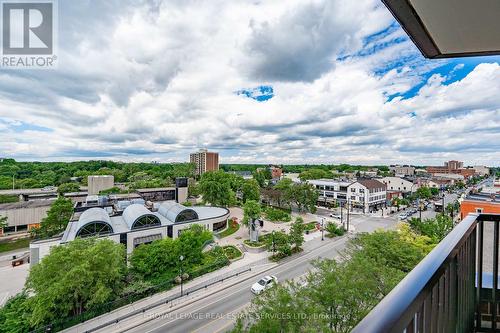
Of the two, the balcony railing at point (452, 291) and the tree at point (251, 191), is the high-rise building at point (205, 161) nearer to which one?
the tree at point (251, 191)

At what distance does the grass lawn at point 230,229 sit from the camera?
16.0m

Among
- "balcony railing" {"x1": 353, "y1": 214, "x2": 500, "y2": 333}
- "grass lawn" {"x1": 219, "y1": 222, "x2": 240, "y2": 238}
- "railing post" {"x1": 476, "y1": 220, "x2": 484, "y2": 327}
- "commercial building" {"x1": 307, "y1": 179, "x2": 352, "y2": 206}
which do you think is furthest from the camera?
"commercial building" {"x1": 307, "y1": 179, "x2": 352, "y2": 206}

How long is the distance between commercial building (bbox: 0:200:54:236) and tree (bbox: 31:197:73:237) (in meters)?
2.49

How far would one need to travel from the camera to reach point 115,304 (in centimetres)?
804

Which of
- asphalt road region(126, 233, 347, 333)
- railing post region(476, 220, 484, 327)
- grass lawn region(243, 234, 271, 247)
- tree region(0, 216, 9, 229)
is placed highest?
railing post region(476, 220, 484, 327)

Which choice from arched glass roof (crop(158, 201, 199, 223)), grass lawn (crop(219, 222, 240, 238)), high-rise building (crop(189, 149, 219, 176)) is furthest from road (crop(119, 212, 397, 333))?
high-rise building (crop(189, 149, 219, 176))

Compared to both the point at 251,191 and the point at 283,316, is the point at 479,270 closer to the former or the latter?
the point at 283,316

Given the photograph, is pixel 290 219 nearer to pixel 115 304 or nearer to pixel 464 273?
pixel 115 304

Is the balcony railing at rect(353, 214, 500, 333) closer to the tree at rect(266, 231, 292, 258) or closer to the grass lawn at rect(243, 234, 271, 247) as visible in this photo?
the tree at rect(266, 231, 292, 258)

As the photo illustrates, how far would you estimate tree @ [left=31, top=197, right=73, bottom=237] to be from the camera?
15.3 m

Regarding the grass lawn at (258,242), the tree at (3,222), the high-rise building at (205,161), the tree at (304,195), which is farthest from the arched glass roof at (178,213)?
the high-rise building at (205,161)

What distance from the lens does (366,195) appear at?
74.6ft

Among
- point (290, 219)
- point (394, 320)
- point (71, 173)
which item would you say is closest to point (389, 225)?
point (290, 219)

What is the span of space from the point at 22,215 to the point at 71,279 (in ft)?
49.1
